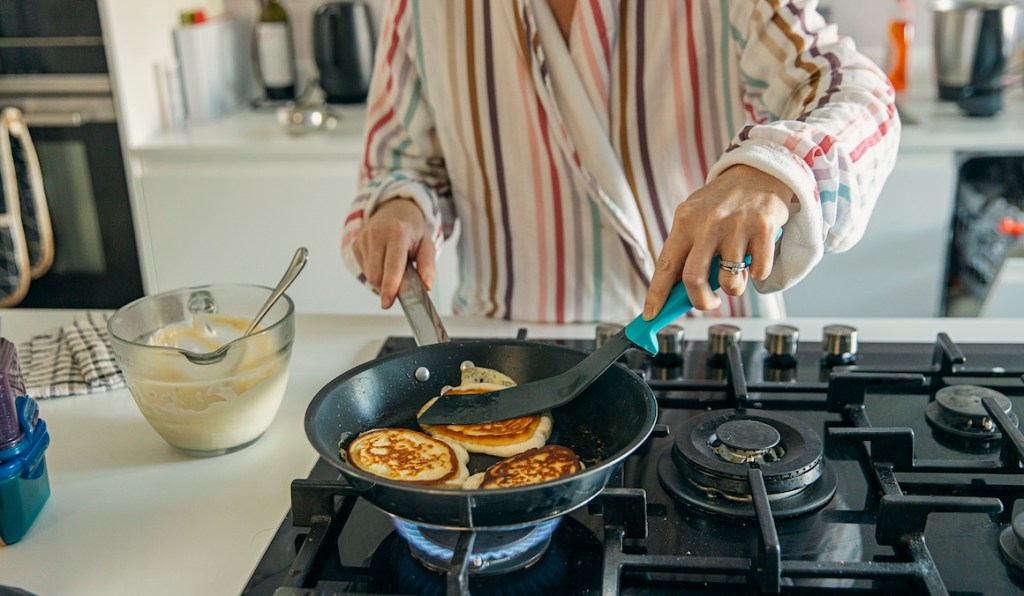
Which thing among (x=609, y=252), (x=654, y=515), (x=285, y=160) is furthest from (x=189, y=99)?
(x=654, y=515)

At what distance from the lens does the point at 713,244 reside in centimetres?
78

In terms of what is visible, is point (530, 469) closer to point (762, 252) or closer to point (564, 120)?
point (762, 252)

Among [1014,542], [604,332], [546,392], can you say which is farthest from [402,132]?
[1014,542]

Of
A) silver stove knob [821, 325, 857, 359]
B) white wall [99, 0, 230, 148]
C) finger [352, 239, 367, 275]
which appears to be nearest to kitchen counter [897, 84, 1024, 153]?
silver stove knob [821, 325, 857, 359]

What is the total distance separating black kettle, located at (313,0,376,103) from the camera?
7.84 ft

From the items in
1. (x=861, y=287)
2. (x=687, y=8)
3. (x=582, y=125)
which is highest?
(x=687, y=8)

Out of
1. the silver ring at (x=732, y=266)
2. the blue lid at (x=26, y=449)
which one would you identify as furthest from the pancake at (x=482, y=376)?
the blue lid at (x=26, y=449)

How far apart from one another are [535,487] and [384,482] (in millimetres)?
96

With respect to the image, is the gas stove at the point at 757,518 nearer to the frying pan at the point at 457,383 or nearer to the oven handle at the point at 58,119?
the frying pan at the point at 457,383

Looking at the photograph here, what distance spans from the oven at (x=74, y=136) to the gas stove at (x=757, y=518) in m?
1.73

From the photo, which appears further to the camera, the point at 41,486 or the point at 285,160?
the point at 285,160

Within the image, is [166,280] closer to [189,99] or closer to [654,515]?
[189,99]

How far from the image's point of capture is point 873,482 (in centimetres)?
81

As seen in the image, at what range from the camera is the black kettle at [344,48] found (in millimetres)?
2389
